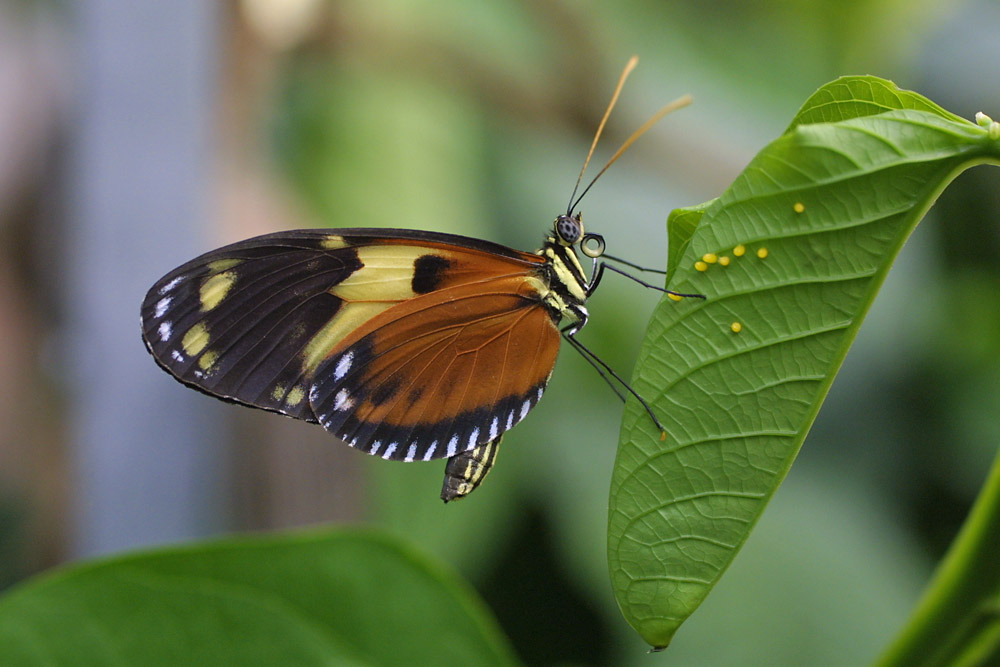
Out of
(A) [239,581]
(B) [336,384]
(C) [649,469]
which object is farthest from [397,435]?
(C) [649,469]

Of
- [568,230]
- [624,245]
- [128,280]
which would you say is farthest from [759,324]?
[624,245]

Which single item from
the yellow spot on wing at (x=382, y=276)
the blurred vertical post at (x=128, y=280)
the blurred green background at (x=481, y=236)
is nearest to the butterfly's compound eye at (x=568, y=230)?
the yellow spot on wing at (x=382, y=276)

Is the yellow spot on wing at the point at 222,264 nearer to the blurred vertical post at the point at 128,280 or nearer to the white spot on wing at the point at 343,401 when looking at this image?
the white spot on wing at the point at 343,401

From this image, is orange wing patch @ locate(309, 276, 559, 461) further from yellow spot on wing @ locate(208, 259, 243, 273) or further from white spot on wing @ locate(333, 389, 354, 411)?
yellow spot on wing @ locate(208, 259, 243, 273)

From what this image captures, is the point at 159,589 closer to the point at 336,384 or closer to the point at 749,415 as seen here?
the point at 336,384

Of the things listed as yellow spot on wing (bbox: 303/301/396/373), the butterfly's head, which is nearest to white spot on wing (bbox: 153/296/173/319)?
yellow spot on wing (bbox: 303/301/396/373)

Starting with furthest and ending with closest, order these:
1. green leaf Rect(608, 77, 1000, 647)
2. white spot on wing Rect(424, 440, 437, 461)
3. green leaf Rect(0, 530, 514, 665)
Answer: white spot on wing Rect(424, 440, 437, 461), green leaf Rect(0, 530, 514, 665), green leaf Rect(608, 77, 1000, 647)

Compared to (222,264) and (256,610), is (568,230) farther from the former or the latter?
(256,610)
